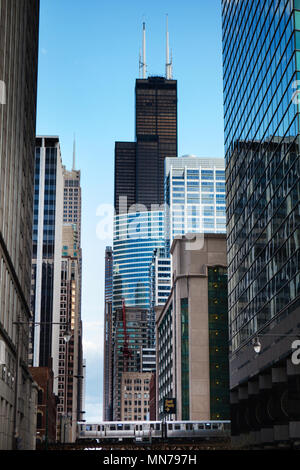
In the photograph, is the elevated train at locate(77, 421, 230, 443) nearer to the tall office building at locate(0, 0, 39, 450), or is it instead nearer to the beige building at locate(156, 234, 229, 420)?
the beige building at locate(156, 234, 229, 420)

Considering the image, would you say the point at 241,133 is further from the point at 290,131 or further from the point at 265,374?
the point at 265,374

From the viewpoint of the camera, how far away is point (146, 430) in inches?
5645

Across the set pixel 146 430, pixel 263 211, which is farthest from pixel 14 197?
pixel 146 430

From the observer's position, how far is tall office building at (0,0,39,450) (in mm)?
55844

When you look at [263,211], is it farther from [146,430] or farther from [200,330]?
[200,330]

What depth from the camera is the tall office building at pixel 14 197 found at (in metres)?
55.8

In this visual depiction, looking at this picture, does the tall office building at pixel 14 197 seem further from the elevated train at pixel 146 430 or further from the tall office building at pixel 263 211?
the elevated train at pixel 146 430

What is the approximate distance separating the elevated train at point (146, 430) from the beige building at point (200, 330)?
988 inches

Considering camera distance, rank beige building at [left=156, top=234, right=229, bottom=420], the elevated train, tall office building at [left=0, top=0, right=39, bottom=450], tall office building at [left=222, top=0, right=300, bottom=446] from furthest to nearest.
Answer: beige building at [left=156, top=234, right=229, bottom=420], the elevated train, tall office building at [left=222, top=0, right=300, bottom=446], tall office building at [left=0, top=0, right=39, bottom=450]

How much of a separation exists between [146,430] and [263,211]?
72803 mm

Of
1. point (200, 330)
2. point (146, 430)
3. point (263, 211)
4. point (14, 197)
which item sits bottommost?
point (146, 430)

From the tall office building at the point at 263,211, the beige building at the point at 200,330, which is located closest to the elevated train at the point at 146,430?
the beige building at the point at 200,330

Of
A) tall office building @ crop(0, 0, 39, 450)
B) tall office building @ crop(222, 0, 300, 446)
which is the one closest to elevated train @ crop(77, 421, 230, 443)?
tall office building @ crop(222, 0, 300, 446)

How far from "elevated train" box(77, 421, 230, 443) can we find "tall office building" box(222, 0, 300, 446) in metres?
39.4
